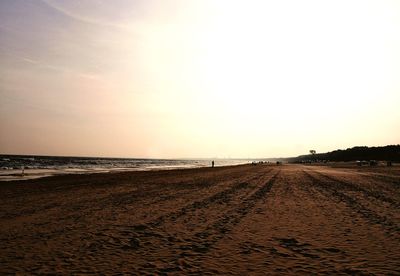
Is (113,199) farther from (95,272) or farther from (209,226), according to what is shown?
(95,272)

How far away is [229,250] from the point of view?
285 inches

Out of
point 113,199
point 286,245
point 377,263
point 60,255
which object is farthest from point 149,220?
point 377,263

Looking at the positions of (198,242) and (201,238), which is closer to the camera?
(198,242)

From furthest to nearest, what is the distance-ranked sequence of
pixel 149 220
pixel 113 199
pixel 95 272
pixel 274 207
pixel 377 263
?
pixel 113 199, pixel 274 207, pixel 149 220, pixel 377 263, pixel 95 272

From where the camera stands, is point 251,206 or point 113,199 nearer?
point 251,206

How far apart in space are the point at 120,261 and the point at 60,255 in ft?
4.79

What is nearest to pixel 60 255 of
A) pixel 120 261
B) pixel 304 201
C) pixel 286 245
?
pixel 120 261

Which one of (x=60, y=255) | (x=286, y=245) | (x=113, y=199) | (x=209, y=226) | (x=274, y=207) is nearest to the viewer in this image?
(x=60, y=255)

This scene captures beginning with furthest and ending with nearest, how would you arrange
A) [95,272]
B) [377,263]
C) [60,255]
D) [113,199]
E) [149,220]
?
[113,199] → [149,220] → [60,255] → [377,263] → [95,272]

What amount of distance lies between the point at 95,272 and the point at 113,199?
1062 centimetres

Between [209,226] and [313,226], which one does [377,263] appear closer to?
[313,226]

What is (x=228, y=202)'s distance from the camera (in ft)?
48.8

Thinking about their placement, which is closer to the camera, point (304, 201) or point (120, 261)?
point (120, 261)

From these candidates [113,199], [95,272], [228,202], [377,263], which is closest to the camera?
[95,272]
